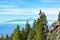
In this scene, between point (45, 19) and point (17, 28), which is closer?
point (45, 19)

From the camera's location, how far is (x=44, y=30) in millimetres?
77000

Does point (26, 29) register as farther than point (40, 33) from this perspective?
Yes

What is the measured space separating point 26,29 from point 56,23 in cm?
2430

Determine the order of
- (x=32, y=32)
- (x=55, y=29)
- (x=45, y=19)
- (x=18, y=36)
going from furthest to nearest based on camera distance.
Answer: (x=18, y=36) < (x=32, y=32) < (x=55, y=29) < (x=45, y=19)

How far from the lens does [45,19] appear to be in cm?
7656

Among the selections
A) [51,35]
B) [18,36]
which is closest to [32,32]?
[51,35]

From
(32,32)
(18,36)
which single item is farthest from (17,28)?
(32,32)

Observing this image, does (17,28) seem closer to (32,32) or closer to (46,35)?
(32,32)

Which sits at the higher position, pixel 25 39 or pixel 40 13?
pixel 40 13

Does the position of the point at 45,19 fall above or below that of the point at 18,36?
above

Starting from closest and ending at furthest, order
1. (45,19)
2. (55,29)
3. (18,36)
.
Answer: (45,19), (55,29), (18,36)

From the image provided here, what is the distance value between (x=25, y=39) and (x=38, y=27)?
2728 centimetres

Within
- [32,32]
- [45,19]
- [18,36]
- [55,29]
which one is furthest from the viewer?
[18,36]

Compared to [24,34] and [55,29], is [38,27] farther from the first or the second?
[24,34]
